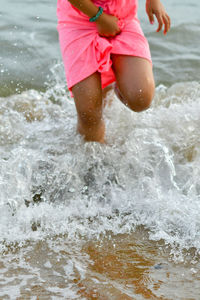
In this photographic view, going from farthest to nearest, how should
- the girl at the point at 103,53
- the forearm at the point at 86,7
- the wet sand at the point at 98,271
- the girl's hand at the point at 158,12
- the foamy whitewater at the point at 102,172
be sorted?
the girl's hand at the point at 158,12 → the girl at the point at 103,53 → the forearm at the point at 86,7 → the foamy whitewater at the point at 102,172 → the wet sand at the point at 98,271


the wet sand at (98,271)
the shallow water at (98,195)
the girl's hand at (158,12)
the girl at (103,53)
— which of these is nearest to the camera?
the wet sand at (98,271)

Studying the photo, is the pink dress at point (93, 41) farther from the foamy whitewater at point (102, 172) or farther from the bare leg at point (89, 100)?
the foamy whitewater at point (102, 172)

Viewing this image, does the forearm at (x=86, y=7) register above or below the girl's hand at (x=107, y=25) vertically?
above

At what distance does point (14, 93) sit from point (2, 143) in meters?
1.21

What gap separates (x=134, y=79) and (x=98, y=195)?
83 cm

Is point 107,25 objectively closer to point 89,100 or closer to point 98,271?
point 89,100

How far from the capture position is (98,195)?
129 inches

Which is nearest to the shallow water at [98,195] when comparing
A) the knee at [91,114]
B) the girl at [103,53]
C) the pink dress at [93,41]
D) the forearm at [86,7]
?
the knee at [91,114]

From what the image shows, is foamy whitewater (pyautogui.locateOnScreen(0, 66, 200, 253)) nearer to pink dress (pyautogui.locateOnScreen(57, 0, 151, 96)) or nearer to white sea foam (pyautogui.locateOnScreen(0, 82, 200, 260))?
white sea foam (pyautogui.locateOnScreen(0, 82, 200, 260))

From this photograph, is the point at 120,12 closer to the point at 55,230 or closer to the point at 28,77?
the point at 55,230

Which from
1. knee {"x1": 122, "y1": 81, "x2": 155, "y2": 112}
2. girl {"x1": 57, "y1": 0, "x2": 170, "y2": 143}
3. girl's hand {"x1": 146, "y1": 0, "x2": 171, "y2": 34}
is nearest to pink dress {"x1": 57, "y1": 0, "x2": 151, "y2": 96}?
girl {"x1": 57, "y1": 0, "x2": 170, "y2": 143}

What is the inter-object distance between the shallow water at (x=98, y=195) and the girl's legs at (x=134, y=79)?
0.51 meters

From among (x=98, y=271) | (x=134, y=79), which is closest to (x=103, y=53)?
(x=134, y=79)

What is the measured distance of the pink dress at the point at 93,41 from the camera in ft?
10.8
